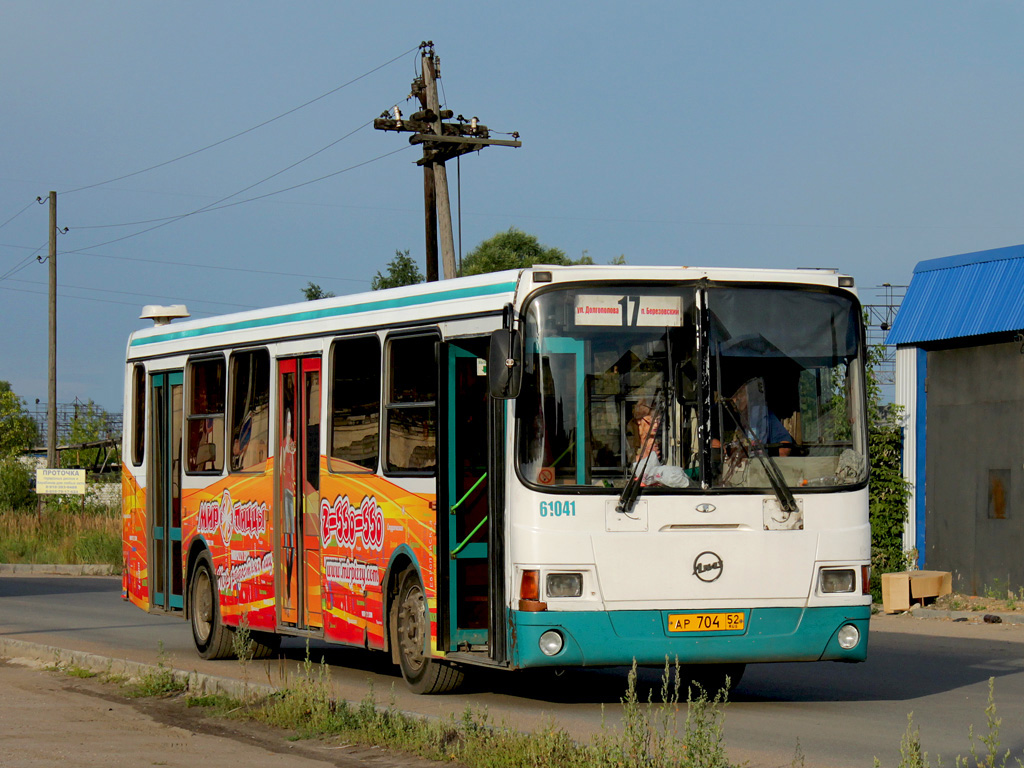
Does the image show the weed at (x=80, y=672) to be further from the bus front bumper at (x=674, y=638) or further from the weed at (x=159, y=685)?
the bus front bumper at (x=674, y=638)

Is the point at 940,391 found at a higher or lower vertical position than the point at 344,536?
higher

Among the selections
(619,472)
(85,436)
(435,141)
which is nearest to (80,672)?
(619,472)

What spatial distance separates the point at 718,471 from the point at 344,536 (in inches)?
145

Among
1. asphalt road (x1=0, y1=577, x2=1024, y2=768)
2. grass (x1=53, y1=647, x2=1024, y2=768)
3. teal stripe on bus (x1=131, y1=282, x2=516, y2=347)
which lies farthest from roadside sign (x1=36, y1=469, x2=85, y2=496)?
grass (x1=53, y1=647, x2=1024, y2=768)

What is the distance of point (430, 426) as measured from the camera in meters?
11.7

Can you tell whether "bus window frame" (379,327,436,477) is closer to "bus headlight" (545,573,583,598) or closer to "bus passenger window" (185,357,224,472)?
"bus headlight" (545,573,583,598)

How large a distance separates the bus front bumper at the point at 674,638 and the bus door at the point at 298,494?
3456 mm

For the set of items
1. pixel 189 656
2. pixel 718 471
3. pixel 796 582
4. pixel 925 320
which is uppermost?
pixel 925 320

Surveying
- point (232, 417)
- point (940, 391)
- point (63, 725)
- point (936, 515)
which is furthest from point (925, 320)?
point (63, 725)

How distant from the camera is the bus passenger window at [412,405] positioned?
38.3ft

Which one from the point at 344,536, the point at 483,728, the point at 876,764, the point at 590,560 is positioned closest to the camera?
the point at 876,764

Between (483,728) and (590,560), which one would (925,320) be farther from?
(483,728)

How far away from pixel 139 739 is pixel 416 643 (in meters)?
2.52

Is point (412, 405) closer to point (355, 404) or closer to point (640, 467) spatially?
point (355, 404)
